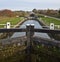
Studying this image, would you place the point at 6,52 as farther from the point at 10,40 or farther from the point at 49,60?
the point at 49,60

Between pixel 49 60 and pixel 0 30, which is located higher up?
pixel 0 30

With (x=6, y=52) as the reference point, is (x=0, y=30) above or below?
above

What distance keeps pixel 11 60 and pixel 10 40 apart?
21.4 inches

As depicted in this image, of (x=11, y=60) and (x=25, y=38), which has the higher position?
(x=25, y=38)

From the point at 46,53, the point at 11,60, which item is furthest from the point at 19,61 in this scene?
the point at 46,53

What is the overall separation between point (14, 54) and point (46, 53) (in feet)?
2.85

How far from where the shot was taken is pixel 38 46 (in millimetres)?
7609

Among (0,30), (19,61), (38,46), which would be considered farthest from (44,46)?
(0,30)

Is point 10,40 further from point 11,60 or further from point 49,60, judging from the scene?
point 49,60

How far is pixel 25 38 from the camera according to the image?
7574 mm

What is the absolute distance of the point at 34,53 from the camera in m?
7.54

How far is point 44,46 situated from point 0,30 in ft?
4.21

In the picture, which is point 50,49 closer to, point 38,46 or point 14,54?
point 38,46

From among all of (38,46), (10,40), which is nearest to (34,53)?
(38,46)
